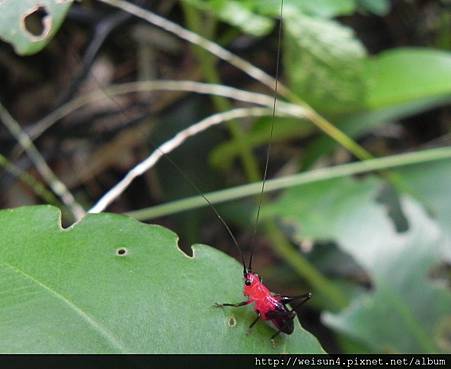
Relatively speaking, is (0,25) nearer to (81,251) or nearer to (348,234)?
(81,251)

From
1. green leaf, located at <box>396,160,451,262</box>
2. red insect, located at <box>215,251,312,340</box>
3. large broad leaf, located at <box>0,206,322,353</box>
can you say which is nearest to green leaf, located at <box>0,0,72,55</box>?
large broad leaf, located at <box>0,206,322,353</box>

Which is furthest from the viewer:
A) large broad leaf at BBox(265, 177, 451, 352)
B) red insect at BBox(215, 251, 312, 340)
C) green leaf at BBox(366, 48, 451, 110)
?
green leaf at BBox(366, 48, 451, 110)

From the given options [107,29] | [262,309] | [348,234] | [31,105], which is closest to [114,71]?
[31,105]

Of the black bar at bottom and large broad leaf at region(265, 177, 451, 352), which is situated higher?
large broad leaf at region(265, 177, 451, 352)

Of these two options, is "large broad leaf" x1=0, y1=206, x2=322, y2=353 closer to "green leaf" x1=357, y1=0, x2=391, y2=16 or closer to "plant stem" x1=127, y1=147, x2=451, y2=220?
"plant stem" x1=127, y1=147, x2=451, y2=220

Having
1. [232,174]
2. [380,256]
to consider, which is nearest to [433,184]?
[380,256]

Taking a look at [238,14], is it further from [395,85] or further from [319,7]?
[395,85]
